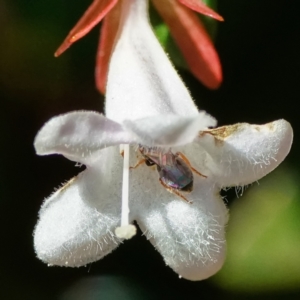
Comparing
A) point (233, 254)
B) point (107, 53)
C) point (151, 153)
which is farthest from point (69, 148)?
point (233, 254)

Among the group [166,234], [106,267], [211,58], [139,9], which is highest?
[139,9]

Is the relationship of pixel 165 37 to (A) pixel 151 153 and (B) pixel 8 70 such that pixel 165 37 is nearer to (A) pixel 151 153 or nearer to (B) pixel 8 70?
(A) pixel 151 153

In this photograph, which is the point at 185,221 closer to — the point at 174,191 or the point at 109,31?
the point at 174,191

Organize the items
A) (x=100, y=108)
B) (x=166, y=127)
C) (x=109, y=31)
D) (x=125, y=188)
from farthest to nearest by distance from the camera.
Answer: (x=100, y=108) < (x=109, y=31) < (x=125, y=188) < (x=166, y=127)

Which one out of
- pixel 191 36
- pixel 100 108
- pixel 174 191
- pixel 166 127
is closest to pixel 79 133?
pixel 166 127

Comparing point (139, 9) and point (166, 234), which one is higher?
point (139, 9)

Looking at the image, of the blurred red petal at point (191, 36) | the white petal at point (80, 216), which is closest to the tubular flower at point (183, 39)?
the blurred red petal at point (191, 36)

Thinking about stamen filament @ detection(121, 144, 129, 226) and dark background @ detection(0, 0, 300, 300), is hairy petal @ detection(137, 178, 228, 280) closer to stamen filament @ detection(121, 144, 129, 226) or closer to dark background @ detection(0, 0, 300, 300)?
stamen filament @ detection(121, 144, 129, 226)
